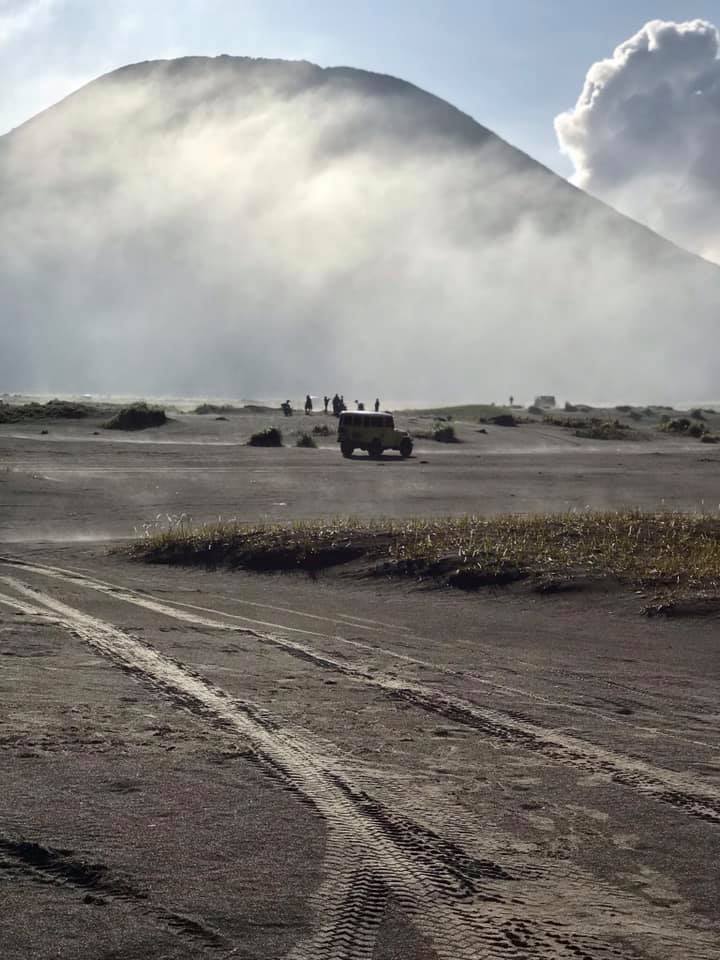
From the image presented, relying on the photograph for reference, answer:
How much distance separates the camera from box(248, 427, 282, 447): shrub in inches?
2007

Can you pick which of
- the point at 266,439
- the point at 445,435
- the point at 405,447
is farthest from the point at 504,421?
the point at 405,447

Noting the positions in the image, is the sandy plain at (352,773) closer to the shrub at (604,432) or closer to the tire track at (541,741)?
the tire track at (541,741)

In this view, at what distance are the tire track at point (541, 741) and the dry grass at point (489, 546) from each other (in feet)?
15.0

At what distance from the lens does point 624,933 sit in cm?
442

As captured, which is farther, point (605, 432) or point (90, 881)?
point (605, 432)

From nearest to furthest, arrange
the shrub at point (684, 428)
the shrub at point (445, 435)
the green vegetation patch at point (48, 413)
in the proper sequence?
1. the shrub at point (445, 435)
2. the green vegetation patch at point (48, 413)
3. the shrub at point (684, 428)

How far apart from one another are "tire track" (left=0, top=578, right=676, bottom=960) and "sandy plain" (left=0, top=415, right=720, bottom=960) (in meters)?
0.01

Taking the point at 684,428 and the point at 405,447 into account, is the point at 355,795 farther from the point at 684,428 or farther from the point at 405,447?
the point at 684,428

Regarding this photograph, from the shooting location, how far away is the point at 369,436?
45.4 m

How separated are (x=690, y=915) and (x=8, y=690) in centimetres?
483

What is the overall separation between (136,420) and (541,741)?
179 ft

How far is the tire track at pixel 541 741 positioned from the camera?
5980 mm

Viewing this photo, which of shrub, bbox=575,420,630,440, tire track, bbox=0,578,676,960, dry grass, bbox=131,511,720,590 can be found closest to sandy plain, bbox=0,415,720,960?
tire track, bbox=0,578,676,960

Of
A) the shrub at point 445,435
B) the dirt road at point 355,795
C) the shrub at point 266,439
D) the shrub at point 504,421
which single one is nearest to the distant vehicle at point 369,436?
the shrub at point 266,439
